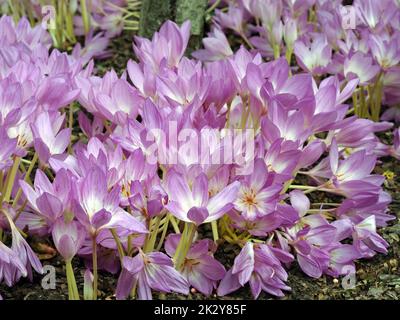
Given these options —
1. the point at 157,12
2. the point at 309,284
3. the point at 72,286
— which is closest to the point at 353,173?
the point at 309,284

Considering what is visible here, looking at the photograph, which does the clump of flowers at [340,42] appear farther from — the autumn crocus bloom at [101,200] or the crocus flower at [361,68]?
the autumn crocus bloom at [101,200]

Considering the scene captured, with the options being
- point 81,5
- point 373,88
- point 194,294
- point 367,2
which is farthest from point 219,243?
point 81,5

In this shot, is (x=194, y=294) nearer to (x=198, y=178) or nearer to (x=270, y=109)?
(x=198, y=178)

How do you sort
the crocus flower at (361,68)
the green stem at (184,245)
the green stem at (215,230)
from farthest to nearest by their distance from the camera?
the crocus flower at (361,68) → the green stem at (215,230) → the green stem at (184,245)

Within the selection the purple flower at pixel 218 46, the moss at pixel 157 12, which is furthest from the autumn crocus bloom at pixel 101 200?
the moss at pixel 157 12

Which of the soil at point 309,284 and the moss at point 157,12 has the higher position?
the moss at point 157,12

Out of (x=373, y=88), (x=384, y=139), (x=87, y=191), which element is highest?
(x=87, y=191)
